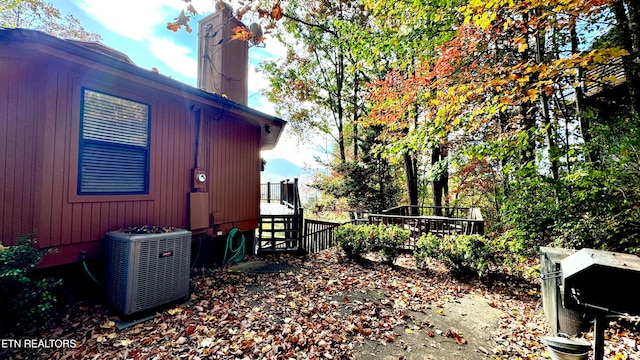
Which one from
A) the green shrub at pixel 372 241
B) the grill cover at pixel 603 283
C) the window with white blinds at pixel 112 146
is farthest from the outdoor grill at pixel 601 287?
the window with white blinds at pixel 112 146

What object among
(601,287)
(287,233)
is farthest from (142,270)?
(601,287)

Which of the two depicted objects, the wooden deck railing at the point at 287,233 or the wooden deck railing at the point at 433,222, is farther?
the wooden deck railing at the point at 287,233

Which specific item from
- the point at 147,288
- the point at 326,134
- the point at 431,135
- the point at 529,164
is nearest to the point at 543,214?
the point at 529,164

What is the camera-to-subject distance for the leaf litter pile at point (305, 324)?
2615mm

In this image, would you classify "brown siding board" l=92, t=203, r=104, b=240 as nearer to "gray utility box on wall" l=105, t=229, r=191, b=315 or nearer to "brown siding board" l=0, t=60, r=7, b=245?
"gray utility box on wall" l=105, t=229, r=191, b=315

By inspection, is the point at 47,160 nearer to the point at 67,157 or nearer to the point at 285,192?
the point at 67,157

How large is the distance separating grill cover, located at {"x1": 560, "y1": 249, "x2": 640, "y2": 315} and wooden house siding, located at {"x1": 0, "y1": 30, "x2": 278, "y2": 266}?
210 inches

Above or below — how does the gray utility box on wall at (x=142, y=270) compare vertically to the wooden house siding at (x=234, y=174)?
below

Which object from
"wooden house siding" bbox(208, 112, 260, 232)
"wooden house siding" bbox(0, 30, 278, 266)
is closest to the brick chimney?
"wooden house siding" bbox(208, 112, 260, 232)

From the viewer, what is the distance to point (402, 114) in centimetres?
711

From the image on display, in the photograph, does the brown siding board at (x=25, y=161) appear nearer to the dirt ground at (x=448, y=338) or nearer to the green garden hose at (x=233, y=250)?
the green garden hose at (x=233, y=250)

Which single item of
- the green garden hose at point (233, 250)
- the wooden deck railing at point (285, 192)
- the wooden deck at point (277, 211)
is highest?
the wooden deck railing at point (285, 192)

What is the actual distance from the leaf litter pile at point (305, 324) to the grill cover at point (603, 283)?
1.10 meters

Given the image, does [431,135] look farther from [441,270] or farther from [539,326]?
[539,326]
